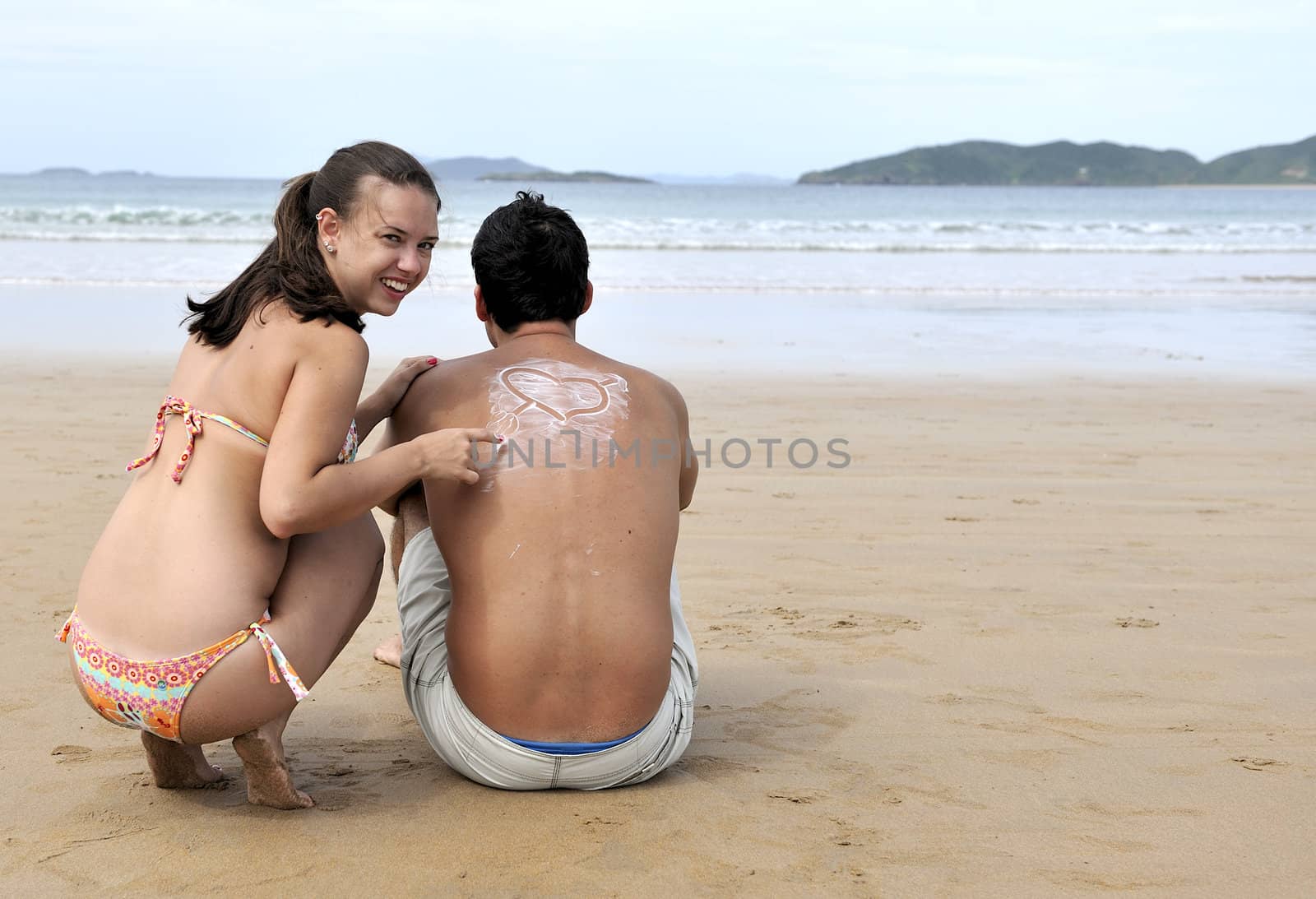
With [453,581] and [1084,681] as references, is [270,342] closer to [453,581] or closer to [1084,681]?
[453,581]

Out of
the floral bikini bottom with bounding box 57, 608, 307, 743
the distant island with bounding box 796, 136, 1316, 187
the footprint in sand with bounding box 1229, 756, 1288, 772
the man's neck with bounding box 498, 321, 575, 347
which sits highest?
the distant island with bounding box 796, 136, 1316, 187

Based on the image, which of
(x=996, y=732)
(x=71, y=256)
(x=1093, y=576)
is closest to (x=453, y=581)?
(x=996, y=732)

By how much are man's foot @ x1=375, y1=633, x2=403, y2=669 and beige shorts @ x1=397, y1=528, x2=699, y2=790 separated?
0.87 metres

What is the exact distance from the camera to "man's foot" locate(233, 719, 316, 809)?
256 centimetres

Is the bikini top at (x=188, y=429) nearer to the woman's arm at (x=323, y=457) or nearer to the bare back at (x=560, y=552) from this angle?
the woman's arm at (x=323, y=457)

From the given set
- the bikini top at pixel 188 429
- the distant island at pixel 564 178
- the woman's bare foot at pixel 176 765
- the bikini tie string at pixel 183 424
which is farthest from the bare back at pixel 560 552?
the distant island at pixel 564 178

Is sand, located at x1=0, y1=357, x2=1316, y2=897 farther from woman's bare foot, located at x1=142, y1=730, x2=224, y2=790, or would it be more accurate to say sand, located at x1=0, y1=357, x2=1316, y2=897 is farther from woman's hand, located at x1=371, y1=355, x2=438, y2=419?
woman's hand, located at x1=371, y1=355, x2=438, y2=419

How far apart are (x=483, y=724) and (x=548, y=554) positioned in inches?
17.0

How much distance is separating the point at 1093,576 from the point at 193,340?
3447 mm

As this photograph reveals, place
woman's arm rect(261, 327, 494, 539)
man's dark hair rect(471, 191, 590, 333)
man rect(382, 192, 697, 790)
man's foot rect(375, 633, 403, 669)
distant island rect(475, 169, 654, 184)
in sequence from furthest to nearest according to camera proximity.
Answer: distant island rect(475, 169, 654, 184), man's foot rect(375, 633, 403, 669), man's dark hair rect(471, 191, 590, 333), man rect(382, 192, 697, 790), woman's arm rect(261, 327, 494, 539)

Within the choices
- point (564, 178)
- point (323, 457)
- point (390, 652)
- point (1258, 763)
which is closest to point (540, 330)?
point (323, 457)

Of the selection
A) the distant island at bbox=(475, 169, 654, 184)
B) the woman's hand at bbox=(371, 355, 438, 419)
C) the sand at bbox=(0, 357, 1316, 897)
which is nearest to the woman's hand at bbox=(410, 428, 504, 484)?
the woman's hand at bbox=(371, 355, 438, 419)

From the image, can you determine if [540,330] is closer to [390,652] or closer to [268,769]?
[268,769]

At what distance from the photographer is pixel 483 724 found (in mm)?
2730
